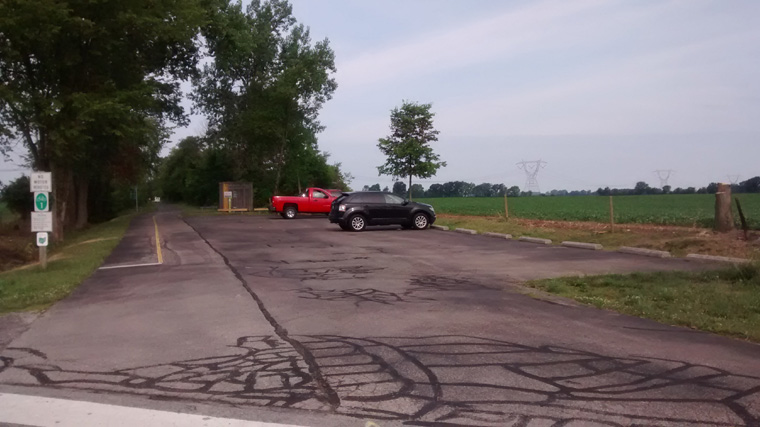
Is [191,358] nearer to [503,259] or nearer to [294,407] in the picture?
[294,407]

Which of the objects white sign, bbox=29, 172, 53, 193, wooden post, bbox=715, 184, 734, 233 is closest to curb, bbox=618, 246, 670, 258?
wooden post, bbox=715, 184, 734, 233

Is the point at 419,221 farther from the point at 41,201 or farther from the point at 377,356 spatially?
the point at 377,356

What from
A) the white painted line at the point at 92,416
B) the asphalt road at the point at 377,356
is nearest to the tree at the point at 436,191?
the asphalt road at the point at 377,356

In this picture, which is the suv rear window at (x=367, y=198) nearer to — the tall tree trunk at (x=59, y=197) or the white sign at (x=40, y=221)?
the white sign at (x=40, y=221)

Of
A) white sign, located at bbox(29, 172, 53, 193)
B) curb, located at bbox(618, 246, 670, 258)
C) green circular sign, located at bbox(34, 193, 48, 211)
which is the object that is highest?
white sign, located at bbox(29, 172, 53, 193)

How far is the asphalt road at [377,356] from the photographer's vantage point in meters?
5.39

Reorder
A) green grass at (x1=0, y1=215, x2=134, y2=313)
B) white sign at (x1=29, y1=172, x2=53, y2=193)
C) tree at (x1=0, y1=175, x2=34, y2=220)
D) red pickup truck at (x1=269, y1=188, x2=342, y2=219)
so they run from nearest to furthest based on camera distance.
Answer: green grass at (x1=0, y1=215, x2=134, y2=313)
white sign at (x1=29, y1=172, x2=53, y2=193)
red pickup truck at (x1=269, y1=188, x2=342, y2=219)
tree at (x1=0, y1=175, x2=34, y2=220)

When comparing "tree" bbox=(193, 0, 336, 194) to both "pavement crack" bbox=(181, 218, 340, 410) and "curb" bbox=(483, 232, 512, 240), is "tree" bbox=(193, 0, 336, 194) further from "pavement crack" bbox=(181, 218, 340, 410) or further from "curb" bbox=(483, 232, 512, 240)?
"pavement crack" bbox=(181, 218, 340, 410)

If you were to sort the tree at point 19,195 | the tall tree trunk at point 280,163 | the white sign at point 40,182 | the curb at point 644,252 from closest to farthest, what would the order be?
1. the curb at point 644,252
2. the white sign at point 40,182
3. the tree at point 19,195
4. the tall tree trunk at point 280,163

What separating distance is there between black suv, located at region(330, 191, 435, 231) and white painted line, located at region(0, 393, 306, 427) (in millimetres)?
21155

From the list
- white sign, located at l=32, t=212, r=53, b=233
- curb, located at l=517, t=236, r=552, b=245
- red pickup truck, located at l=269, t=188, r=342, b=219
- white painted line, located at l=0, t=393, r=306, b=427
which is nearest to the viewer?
white painted line, located at l=0, t=393, r=306, b=427

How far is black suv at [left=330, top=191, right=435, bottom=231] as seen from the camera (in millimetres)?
26797

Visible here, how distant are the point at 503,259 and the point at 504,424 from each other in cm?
1160

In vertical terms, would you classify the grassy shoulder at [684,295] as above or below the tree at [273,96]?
below
